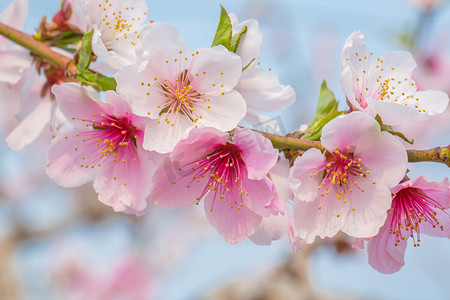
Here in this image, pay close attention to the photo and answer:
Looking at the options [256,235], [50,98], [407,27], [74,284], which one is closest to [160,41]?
[256,235]

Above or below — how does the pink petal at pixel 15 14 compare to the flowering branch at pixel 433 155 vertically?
below

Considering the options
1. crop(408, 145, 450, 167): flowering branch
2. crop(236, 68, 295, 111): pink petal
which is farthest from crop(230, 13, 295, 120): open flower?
crop(408, 145, 450, 167): flowering branch

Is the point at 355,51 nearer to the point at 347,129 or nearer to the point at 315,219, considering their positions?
the point at 347,129

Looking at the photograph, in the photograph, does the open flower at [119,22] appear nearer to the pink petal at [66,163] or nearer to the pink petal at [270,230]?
the pink petal at [66,163]

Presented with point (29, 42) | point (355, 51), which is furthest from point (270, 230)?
point (29, 42)

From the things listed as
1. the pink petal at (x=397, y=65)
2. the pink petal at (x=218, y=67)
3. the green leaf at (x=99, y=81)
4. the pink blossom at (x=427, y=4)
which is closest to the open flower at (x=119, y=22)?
the green leaf at (x=99, y=81)

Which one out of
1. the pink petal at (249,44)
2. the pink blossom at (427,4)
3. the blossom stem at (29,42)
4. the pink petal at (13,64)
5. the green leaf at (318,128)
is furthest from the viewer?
the pink blossom at (427,4)
